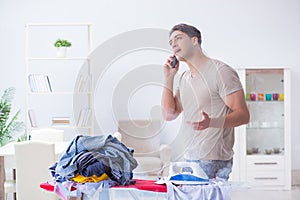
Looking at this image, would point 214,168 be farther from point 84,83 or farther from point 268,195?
point 84,83

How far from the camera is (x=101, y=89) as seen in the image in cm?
556

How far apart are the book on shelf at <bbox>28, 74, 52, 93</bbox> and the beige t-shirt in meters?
3.17

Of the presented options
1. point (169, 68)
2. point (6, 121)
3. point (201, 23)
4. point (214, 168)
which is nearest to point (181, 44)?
point (169, 68)

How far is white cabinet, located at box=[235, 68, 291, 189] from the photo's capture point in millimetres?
5402

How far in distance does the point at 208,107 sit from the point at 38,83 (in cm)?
329

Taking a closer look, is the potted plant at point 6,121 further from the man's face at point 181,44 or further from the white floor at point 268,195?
the man's face at point 181,44

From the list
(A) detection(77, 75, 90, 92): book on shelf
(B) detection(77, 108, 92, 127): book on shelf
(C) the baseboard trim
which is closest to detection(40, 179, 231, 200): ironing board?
(B) detection(77, 108, 92, 127): book on shelf

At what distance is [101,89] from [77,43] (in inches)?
23.0

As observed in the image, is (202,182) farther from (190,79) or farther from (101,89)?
(101,89)

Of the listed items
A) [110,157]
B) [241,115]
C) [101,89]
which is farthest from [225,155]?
[101,89]

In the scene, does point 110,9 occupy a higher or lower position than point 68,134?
higher

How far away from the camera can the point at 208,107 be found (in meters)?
2.36

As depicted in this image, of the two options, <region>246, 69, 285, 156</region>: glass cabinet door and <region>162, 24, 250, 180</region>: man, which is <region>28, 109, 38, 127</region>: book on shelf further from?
<region>162, 24, 250, 180</region>: man

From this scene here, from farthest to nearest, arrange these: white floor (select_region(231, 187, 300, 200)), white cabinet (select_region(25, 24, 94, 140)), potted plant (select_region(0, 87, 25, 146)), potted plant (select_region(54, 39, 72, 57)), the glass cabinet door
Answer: white cabinet (select_region(25, 24, 94, 140)) < the glass cabinet door < potted plant (select_region(54, 39, 72, 57)) < potted plant (select_region(0, 87, 25, 146)) < white floor (select_region(231, 187, 300, 200))
